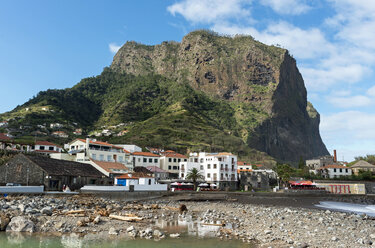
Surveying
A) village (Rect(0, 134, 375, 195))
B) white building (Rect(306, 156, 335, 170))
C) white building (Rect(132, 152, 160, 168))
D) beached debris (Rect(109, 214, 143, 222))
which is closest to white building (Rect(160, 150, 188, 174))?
village (Rect(0, 134, 375, 195))

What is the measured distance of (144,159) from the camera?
8256 cm

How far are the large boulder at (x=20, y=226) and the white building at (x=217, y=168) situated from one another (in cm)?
5989

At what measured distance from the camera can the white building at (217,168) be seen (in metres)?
79.9

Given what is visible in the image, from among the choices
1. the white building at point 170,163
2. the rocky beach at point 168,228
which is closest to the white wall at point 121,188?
the rocky beach at point 168,228

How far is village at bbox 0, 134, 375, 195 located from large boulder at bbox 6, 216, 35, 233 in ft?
50.4

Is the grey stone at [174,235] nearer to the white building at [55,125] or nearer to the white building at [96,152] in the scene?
the white building at [96,152]

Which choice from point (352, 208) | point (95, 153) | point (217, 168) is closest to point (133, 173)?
point (95, 153)

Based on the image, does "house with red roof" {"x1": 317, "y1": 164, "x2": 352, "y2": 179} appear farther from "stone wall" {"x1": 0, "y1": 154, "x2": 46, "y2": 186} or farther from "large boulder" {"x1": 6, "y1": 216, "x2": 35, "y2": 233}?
"large boulder" {"x1": 6, "y1": 216, "x2": 35, "y2": 233}

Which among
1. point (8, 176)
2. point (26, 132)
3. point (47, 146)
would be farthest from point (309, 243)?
point (26, 132)

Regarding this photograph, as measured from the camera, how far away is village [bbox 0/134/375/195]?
46.4m

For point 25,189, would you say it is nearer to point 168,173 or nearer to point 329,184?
point 168,173

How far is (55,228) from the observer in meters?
22.6

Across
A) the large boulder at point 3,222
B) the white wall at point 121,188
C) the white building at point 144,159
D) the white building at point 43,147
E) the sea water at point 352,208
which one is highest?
the white building at point 43,147

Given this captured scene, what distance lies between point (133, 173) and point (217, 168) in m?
27.1
